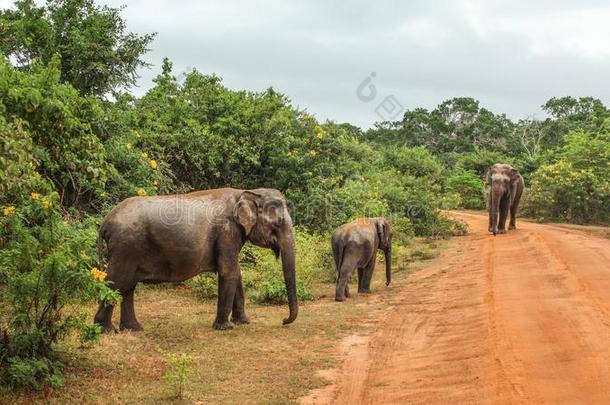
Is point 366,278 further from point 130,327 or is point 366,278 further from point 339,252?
point 130,327

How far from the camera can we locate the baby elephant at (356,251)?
1294 cm

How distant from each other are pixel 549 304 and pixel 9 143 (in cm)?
820

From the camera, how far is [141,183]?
14.6 m

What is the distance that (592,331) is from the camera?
849cm

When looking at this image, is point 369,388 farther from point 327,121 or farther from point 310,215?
point 327,121

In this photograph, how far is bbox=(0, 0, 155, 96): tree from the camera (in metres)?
15.3

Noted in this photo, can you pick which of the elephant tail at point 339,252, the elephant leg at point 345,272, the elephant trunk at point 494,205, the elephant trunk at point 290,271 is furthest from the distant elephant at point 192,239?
the elephant trunk at point 494,205

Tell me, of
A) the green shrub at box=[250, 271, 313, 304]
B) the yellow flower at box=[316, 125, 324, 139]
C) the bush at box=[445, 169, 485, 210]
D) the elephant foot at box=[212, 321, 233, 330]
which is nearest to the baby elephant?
the green shrub at box=[250, 271, 313, 304]

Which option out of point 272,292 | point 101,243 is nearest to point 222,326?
point 101,243

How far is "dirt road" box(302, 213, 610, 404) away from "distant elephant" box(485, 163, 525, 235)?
827cm

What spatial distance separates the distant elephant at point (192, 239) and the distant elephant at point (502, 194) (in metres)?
14.7

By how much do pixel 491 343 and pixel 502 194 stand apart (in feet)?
52.3

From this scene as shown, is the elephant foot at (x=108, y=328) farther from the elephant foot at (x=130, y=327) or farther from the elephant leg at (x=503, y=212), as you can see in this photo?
the elephant leg at (x=503, y=212)

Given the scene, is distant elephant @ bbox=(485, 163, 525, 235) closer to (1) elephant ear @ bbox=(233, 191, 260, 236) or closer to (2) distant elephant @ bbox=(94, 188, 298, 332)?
(2) distant elephant @ bbox=(94, 188, 298, 332)
